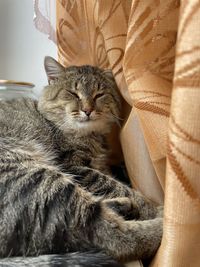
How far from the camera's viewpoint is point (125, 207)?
36.5 inches

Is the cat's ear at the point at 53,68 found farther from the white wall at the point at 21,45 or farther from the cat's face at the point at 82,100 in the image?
the white wall at the point at 21,45

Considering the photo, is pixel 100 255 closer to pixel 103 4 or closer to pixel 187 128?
pixel 187 128

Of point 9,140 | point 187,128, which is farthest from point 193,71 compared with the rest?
point 9,140

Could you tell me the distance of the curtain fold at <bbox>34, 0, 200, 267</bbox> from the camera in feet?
1.62

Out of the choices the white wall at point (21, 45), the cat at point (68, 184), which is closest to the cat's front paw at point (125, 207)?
the cat at point (68, 184)

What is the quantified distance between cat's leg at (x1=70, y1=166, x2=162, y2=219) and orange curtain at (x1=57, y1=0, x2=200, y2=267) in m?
0.04

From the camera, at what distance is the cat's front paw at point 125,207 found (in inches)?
35.9

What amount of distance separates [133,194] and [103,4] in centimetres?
49

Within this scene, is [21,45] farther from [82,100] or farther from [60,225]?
[60,225]

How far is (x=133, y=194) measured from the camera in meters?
0.96

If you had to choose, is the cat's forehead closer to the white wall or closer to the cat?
the cat

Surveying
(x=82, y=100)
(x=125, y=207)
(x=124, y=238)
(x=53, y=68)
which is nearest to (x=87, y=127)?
(x=82, y=100)

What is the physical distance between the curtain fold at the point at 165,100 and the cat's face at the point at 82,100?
24cm

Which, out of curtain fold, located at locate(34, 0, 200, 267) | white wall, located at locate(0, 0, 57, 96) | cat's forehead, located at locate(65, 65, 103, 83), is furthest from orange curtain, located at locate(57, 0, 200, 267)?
white wall, located at locate(0, 0, 57, 96)
